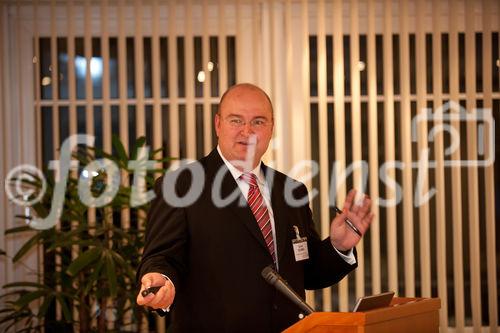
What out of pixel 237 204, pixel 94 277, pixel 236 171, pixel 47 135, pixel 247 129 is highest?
pixel 47 135

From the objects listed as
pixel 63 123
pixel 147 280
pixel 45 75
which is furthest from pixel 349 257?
pixel 45 75

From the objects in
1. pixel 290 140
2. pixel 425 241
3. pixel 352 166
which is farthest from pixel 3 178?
pixel 425 241

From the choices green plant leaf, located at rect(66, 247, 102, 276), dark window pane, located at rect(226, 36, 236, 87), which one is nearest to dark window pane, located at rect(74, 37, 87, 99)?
dark window pane, located at rect(226, 36, 236, 87)

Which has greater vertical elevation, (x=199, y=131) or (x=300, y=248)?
(x=199, y=131)

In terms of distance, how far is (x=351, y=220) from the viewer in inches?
105

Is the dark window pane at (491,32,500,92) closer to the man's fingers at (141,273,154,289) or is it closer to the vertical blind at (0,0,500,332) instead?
the vertical blind at (0,0,500,332)

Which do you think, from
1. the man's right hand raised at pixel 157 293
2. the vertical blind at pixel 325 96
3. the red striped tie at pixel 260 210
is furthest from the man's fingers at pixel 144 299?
the vertical blind at pixel 325 96

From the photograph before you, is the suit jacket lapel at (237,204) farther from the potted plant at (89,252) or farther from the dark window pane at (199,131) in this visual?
the dark window pane at (199,131)

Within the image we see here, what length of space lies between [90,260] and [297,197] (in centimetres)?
189

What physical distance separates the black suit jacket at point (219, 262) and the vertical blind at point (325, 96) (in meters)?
2.66

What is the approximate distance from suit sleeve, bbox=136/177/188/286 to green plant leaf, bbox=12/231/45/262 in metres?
1.99

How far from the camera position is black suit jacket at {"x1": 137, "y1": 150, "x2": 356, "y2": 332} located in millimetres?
2654

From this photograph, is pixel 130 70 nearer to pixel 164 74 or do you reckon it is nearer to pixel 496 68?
pixel 164 74

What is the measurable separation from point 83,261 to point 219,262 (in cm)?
194
